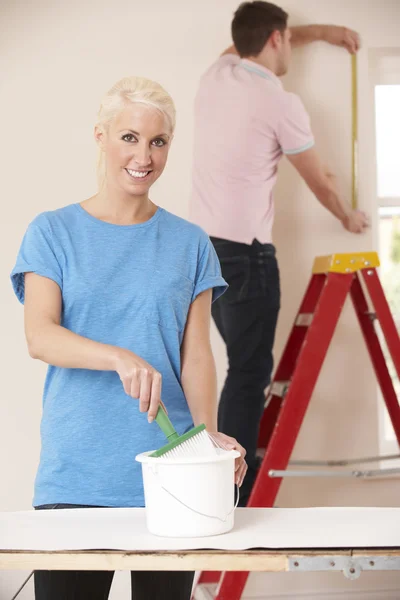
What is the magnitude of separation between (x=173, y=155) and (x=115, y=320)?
1.64 m

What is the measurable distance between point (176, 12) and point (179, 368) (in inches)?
74.8

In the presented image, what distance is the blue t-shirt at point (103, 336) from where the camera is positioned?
129cm

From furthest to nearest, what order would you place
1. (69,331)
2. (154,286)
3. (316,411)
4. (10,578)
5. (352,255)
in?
(316,411) < (10,578) < (352,255) < (154,286) < (69,331)

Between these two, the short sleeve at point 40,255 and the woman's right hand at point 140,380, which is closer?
the woman's right hand at point 140,380

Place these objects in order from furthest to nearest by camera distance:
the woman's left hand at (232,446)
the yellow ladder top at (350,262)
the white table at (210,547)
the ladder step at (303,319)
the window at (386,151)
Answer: the window at (386,151)
the ladder step at (303,319)
the yellow ladder top at (350,262)
the woman's left hand at (232,446)
the white table at (210,547)

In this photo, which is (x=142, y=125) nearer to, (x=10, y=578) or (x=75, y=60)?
(x=75, y=60)

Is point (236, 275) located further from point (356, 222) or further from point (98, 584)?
point (98, 584)

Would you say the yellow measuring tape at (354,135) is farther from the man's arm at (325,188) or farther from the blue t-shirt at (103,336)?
the blue t-shirt at (103,336)

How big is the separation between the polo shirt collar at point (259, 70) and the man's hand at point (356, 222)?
0.55 metres

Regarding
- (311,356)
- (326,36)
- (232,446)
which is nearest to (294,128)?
(326,36)

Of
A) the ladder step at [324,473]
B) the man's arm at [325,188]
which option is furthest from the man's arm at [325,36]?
the ladder step at [324,473]

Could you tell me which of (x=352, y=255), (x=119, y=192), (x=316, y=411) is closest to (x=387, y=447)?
(x=316, y=411)

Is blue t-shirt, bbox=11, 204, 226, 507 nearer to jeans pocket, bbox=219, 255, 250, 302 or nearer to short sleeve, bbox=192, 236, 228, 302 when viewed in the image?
short sleeve, bbox=192, 236, 228, 302

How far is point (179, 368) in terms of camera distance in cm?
139
